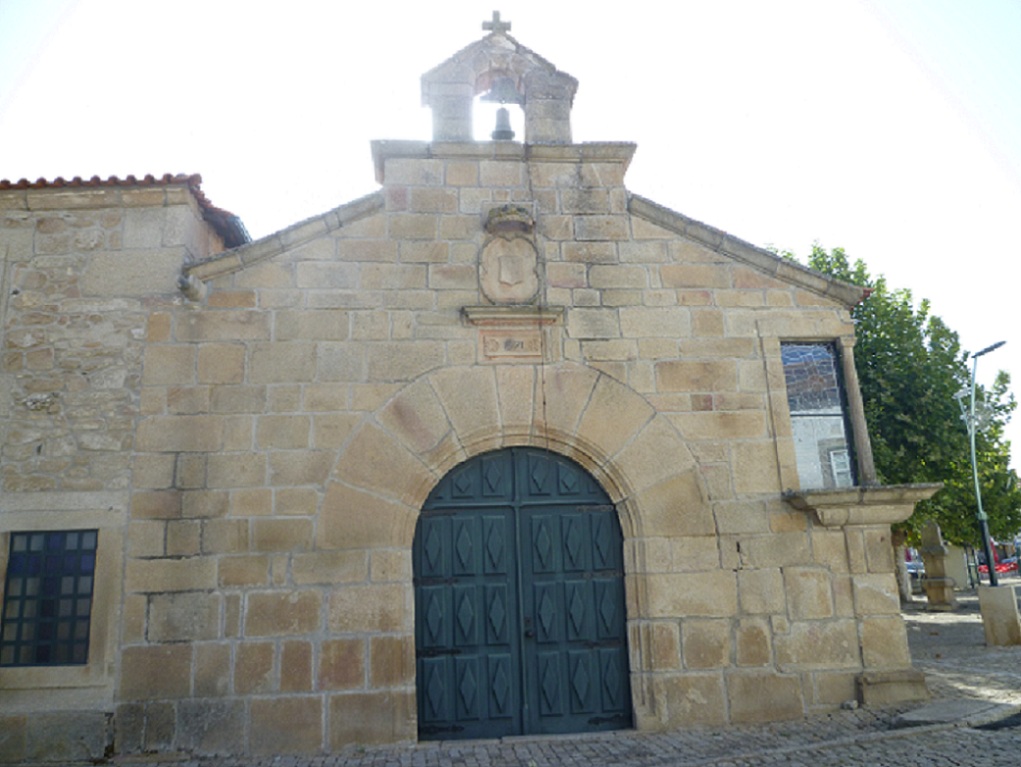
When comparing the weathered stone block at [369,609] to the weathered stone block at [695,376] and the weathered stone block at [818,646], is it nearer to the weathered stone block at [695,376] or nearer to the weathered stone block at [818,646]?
the weathered stone block at [695,376]

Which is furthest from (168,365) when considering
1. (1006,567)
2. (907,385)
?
(1006,567)

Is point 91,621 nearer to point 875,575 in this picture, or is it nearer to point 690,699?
point 690,699

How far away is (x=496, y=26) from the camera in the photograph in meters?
6.95

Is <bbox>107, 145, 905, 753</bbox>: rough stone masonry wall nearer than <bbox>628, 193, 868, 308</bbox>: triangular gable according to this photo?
Yes

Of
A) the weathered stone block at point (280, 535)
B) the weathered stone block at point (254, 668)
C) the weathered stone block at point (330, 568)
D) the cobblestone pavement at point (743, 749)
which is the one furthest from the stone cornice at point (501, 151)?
the cobblestone pavement at point (743, 749)

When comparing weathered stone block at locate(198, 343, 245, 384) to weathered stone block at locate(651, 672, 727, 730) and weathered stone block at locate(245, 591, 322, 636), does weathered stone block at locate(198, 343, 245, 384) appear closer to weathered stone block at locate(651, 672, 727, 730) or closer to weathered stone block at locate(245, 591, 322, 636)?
weathered stone block at locate(245, 591, 322, 636)

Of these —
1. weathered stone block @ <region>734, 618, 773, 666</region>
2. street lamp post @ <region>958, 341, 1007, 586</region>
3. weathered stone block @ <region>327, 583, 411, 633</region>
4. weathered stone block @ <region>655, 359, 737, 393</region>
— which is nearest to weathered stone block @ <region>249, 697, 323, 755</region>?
weathered stone block @ <region>327, 583, 411, 633</region>

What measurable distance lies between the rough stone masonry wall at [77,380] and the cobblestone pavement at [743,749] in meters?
0.70

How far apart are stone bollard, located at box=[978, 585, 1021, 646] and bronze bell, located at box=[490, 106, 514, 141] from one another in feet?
31.1

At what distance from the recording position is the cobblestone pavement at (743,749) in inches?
191

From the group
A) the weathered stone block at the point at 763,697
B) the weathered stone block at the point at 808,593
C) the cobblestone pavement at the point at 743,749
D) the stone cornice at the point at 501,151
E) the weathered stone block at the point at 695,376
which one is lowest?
the cobblestone pavement at the point at 743,749

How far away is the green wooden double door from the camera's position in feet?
18.7

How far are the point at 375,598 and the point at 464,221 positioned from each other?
3537mm

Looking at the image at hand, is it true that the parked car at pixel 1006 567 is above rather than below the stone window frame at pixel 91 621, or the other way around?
below
